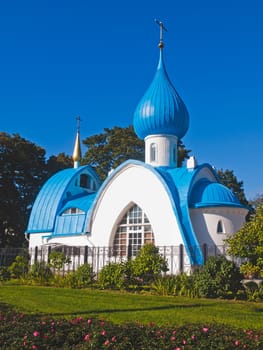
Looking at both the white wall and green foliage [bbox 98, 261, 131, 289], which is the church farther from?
green foliage [bbox 98, 261, 131, 289]

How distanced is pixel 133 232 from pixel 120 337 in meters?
15.4

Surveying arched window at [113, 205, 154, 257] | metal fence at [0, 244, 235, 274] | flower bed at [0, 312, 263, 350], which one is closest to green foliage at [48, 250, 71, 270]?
metal fence at [0, 244, 235, 274]

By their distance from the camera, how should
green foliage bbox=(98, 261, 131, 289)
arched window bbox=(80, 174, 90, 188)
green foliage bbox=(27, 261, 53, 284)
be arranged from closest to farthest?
green foliage bbox=(98, 261, 131, 289) < green foliage bbox=(27, 261, 53, 284) < arched window bbox=(80, 174, 90, 188)

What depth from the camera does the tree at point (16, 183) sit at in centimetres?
3173

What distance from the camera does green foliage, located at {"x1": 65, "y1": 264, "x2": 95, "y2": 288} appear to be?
15.1 metres

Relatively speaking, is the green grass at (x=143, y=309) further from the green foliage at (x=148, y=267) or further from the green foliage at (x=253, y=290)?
the green foliage at (x=148, y=267)

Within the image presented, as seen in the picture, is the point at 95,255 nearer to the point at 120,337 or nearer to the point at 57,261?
the point at 57,261

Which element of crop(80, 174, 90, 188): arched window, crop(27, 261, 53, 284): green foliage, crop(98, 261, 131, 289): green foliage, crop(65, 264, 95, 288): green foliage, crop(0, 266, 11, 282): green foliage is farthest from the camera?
crop(80, 174, 90, 188): arched window

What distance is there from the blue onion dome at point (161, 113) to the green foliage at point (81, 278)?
30.1 feet

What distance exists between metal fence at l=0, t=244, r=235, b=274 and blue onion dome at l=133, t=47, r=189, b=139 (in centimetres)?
645

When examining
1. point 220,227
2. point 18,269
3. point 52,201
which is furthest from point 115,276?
point 52,201

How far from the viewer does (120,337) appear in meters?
5.18

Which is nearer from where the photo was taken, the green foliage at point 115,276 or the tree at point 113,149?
the green foliage at point 115,276

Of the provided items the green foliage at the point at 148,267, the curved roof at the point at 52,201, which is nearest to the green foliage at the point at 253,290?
the green foliage at the point at 148,267
